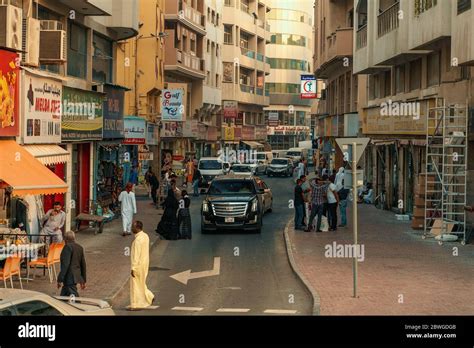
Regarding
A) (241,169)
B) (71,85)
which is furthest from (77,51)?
(241,169)

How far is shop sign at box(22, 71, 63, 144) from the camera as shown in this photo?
2412 centimetres

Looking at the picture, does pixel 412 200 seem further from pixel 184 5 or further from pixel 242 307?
pixel 184 5

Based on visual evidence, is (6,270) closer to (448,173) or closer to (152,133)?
(448,173)

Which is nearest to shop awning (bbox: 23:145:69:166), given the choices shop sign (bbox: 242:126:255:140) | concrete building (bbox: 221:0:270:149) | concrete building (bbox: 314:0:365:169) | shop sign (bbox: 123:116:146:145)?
shop sign (bbox: 123:116:146:145)

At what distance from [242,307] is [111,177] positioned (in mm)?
21964

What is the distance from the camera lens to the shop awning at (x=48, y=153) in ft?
79.7

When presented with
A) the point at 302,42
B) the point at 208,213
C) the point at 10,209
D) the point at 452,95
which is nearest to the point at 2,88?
the point at 10,209

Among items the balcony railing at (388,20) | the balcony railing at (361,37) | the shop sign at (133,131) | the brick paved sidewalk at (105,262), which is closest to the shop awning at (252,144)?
the balcony railing at (361,37)

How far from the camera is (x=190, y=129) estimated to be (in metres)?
69.1

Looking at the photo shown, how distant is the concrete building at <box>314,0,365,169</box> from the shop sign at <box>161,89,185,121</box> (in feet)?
30.7

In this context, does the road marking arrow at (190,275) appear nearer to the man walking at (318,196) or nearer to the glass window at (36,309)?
the man walking at (318,196)

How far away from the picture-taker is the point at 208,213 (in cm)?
3188

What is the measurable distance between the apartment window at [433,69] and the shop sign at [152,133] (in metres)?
20.9

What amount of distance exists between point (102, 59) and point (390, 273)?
59.6 ft
